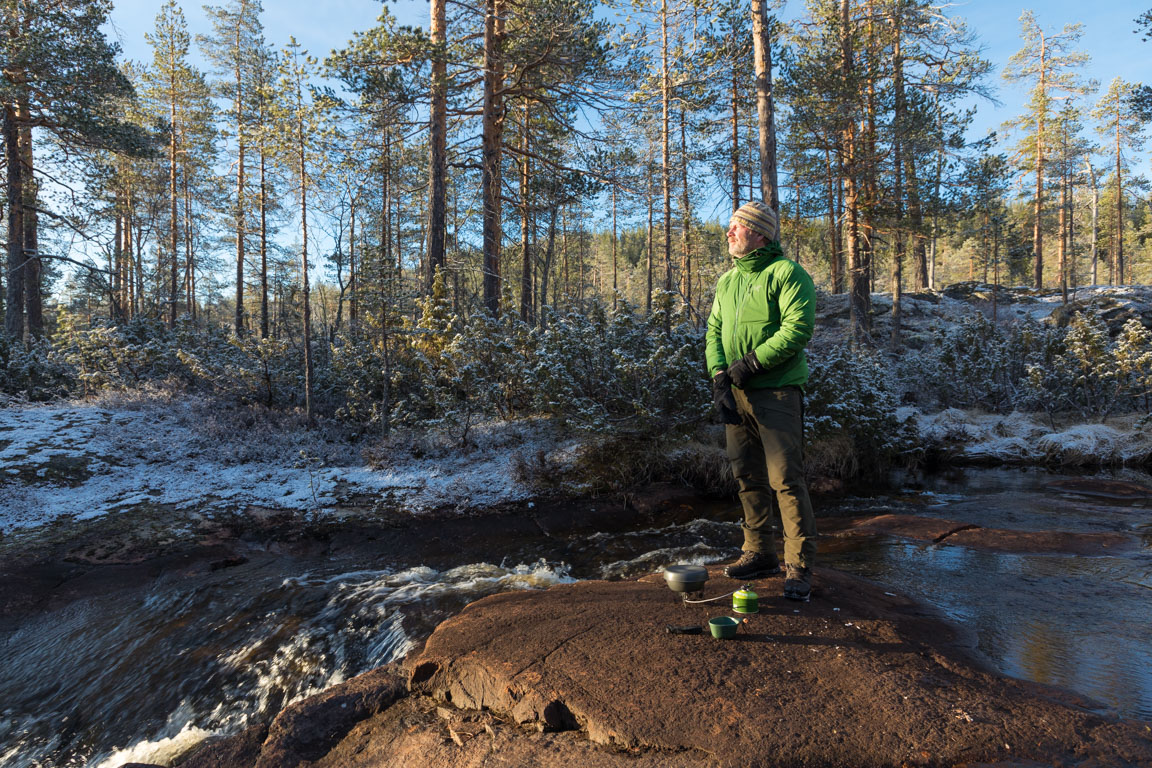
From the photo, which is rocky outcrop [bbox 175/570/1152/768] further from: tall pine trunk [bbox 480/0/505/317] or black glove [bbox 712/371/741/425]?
tall pine trunk [bbox 480/0/505/317]

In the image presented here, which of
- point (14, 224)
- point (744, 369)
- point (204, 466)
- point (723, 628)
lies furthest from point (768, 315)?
point (14, 224)

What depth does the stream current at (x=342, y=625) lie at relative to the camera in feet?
11.0

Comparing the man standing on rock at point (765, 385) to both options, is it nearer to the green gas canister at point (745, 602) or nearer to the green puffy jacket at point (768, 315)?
the green puffy jacket at point (768, 315)

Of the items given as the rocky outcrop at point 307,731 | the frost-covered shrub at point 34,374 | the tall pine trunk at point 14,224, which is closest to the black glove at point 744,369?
the rocky outcrop at point 307,731

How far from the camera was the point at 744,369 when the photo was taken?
3549mm

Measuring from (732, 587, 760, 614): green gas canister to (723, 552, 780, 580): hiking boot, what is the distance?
0.62 metres

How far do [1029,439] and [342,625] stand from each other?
12179mm

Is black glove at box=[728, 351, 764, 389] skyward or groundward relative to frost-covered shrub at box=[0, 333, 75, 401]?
groundward

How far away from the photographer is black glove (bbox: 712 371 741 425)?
3703 mm

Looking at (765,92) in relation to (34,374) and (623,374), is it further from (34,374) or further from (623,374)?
(34,374)

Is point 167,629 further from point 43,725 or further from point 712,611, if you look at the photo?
point 712,611

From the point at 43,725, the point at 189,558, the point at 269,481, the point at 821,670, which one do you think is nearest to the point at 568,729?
the point at 821,670

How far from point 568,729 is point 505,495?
18.6 feet

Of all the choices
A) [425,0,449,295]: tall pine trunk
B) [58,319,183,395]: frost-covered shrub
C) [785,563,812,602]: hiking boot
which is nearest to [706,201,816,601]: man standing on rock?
[785,563,812,602]: hiking boot
